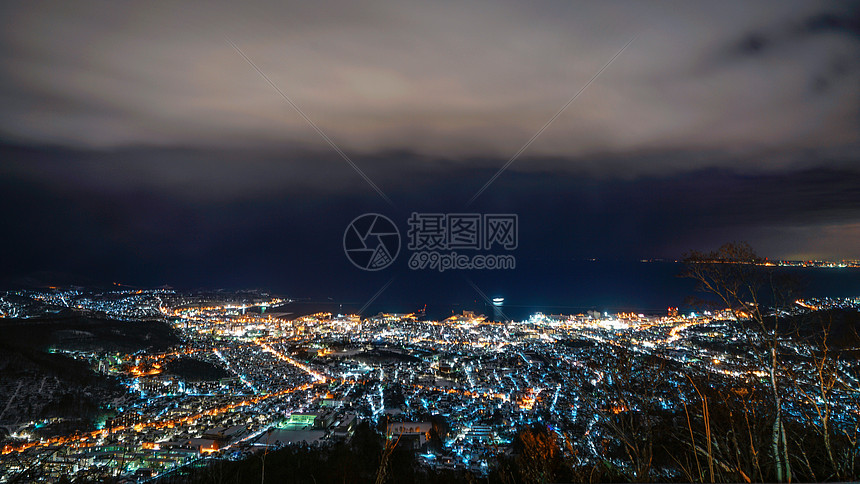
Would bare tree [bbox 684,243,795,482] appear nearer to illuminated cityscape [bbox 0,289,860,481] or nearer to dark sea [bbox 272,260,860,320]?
illuminated cityscape [bbox 0,289,860,481]

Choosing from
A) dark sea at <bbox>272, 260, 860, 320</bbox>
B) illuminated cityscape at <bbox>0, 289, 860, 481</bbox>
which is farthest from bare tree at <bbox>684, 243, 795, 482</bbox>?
dark sea at <bbox>272, 260, 860, 320</bbox>

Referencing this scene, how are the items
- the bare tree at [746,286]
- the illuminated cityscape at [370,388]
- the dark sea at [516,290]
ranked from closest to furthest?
the bare tree at [746,286], the illuminated cityscape at [370,388], the dark sea at [516,290]

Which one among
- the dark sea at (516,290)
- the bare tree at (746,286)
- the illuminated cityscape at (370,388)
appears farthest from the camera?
the dark sea at (516,290)

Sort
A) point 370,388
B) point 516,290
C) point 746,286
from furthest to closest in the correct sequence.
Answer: point 516,290, point 370,388, point 746,286

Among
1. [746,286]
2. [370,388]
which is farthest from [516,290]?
[746,286]

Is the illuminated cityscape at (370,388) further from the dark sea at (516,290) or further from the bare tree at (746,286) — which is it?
the dark sea at (516,290)

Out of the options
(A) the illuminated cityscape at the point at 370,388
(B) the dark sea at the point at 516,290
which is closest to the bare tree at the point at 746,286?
(A) the illuminated cityscape at the point at 370,388

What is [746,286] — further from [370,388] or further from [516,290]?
[516,290]

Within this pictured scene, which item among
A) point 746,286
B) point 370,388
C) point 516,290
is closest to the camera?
point 746,286

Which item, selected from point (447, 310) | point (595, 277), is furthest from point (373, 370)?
point (595, 277)

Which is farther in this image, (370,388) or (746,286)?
(370,388)
